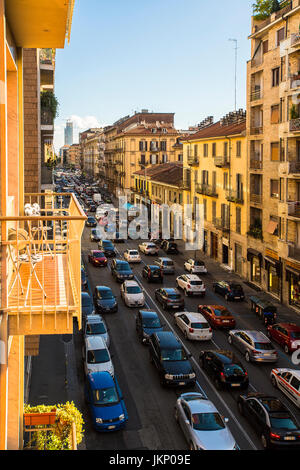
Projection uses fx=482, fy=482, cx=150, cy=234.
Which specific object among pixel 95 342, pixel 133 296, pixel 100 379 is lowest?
pixel 100 379

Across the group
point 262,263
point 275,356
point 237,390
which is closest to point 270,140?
point 262,263

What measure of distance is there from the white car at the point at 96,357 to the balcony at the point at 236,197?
20652mm

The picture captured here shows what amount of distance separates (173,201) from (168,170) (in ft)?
33.4

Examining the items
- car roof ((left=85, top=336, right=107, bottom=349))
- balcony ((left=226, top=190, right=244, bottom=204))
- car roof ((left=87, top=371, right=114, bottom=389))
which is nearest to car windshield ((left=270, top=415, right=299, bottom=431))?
car roof ((left=87, top=371, right=114, bottom=389))

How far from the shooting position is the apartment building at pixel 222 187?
126ft

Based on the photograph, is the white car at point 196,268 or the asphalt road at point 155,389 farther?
the white car at point 196,268

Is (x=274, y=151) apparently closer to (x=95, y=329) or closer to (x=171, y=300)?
(x=171, y=300)

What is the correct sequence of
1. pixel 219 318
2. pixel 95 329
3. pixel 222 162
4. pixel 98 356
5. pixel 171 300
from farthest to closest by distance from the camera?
pixel 222 162 → pixel 171 300 → pixel 219 318 → pixel 95 329 → pixel 98 356

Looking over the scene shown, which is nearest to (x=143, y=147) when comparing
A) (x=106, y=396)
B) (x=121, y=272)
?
(x=121, y=272)

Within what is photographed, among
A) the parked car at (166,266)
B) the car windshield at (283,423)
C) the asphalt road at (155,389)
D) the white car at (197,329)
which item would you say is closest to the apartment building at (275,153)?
the asphalt road at (155,389)

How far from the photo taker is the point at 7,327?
5.88m

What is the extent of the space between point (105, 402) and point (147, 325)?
26.2ft

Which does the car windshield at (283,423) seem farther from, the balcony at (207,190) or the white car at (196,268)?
the balcony at (207,190)

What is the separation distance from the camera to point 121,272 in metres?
36.1
